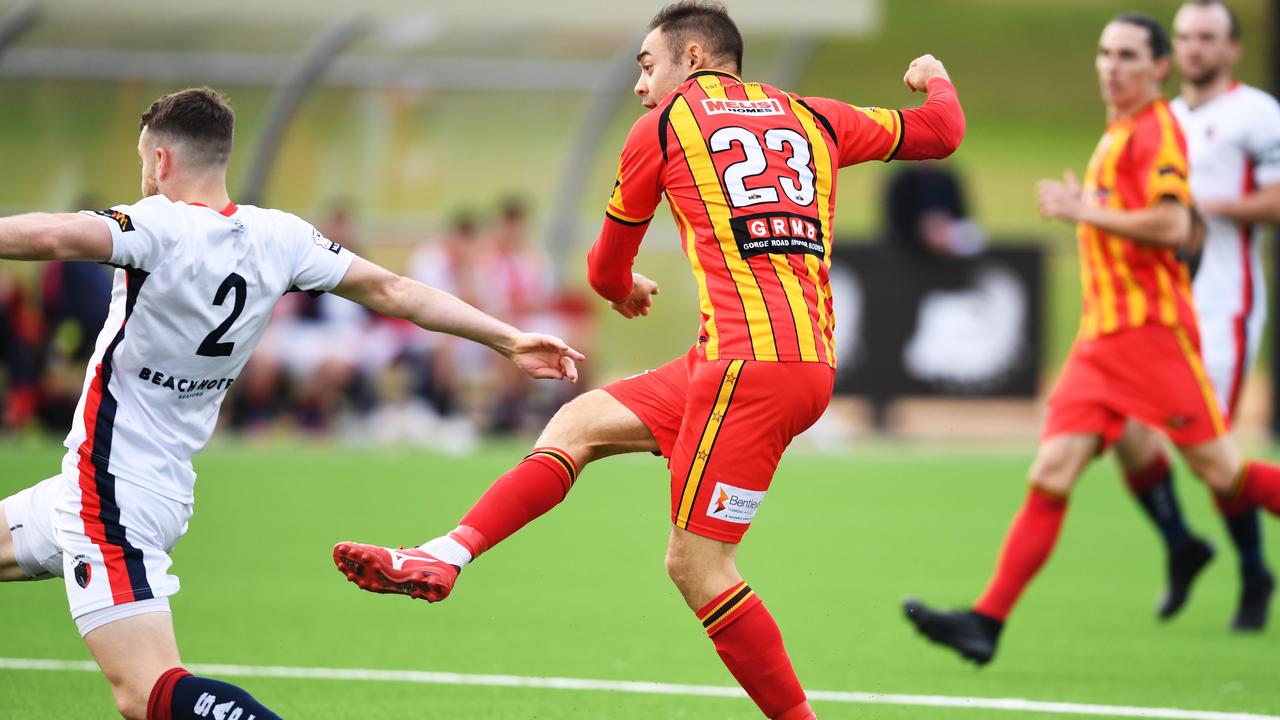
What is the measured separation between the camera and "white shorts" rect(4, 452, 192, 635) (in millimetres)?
4316

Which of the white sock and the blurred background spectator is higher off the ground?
the blurred background spectator

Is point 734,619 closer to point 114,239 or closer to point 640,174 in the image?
point 640,174

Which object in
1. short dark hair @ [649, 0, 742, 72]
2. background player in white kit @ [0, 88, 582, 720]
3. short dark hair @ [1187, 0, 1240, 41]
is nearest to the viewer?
background player in white kit @ [0, 88, 582, 720]

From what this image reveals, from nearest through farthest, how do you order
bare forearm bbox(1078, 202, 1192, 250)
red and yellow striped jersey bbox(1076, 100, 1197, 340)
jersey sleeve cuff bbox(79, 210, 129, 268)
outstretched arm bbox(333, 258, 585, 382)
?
jersey sleeve cuff bbox(79, 210, 129, 268) → outstretched arm bbox(333, 258, 585, 382) → bare forearm bbox(1078, 202, 1192, 250) → red and yellow striped jersey bbox(1076, 100, 1197, 340)

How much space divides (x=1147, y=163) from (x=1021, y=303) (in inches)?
387

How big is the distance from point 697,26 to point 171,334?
172 cm

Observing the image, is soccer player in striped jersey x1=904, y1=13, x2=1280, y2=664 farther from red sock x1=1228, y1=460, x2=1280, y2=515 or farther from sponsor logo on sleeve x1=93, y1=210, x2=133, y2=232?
sponsor logo on sleeve x1=93, y1=210, x2=133, y2=232

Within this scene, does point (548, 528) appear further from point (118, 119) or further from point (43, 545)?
point (118, 119)

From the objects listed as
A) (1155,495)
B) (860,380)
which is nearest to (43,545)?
(1155,495)

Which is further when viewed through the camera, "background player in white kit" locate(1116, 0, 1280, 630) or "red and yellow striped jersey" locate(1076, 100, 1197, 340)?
"background player in white kit" locate(1116, 0, 1280, 630)

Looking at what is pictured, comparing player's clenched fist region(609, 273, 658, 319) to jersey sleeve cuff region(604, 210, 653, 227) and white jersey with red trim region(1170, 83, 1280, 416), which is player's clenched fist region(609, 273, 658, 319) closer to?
jersey sleeve cuff region(604, 210, 653, 227)

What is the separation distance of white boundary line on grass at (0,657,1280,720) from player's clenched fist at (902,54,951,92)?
82.9 inches

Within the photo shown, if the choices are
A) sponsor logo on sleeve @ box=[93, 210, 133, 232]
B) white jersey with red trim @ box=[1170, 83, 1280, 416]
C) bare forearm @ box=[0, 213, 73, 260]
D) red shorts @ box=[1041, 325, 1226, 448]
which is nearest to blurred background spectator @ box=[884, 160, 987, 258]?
white jersey with red trim @ box=[1170, 83, 1280, 416]

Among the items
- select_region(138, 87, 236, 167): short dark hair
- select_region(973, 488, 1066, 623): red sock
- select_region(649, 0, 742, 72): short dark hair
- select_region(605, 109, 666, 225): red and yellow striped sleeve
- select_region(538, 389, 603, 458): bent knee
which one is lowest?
select_region(973, 488, 1066, 623): red sock
